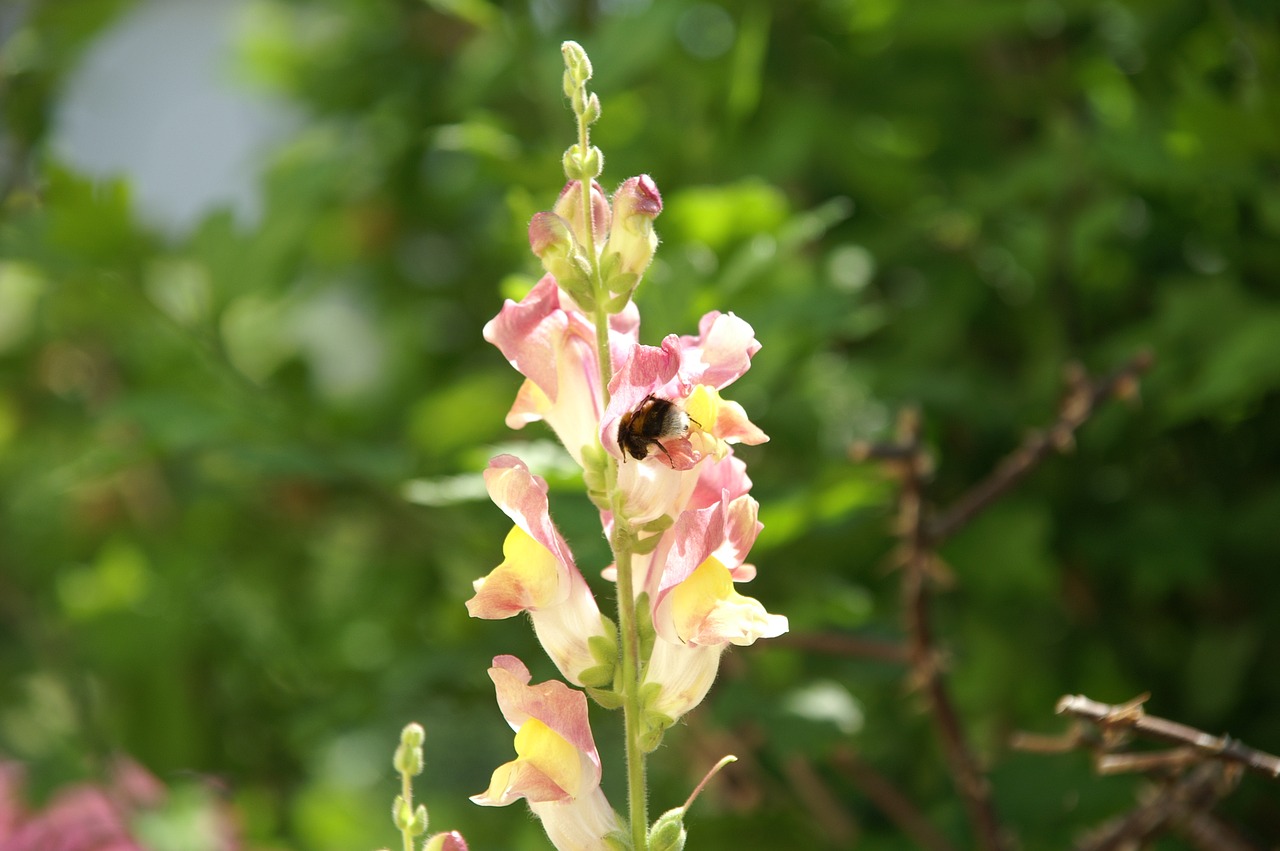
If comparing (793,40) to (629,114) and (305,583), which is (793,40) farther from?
(305,583)

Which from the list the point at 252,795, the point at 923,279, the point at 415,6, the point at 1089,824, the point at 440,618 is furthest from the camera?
the point at 415,6

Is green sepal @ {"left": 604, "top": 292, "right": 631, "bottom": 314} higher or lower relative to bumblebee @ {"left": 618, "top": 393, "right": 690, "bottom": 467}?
higher

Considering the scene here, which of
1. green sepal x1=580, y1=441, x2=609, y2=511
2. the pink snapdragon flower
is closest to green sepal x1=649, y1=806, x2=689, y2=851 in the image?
green sepal x1=580, y1=441, x2=609, y2=511

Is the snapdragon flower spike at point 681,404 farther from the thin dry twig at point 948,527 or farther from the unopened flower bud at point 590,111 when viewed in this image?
the thin dry twig at point 948,527

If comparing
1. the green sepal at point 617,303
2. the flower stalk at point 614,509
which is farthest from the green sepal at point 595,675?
the green sepal at point 617,303

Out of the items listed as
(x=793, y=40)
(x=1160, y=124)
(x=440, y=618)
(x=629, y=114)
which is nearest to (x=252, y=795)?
(x=440, y=618)

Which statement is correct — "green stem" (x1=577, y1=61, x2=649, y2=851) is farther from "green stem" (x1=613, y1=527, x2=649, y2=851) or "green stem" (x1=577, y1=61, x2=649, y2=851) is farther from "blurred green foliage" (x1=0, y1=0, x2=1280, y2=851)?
"blurred green foliage" (x1=0, y1=0, x2=1280, y2=851)

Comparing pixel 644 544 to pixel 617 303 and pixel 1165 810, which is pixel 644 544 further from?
pixel 1165 810
